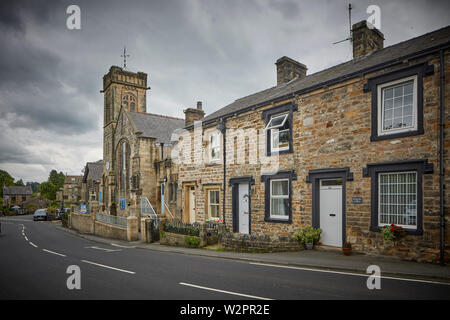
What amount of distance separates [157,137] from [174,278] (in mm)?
20148

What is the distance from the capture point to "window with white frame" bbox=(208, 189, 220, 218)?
1665cm

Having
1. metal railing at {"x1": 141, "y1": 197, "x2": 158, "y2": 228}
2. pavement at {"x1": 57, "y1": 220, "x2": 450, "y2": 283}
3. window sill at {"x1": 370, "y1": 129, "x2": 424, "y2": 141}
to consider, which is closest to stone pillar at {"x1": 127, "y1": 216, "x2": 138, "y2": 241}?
metal railing at {"x1": 141, "y1": 197, "x2": 158, "y2": 228}

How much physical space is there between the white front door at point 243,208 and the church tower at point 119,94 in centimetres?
2537

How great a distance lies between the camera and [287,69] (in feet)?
57.2

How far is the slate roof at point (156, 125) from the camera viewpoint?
26703 millimetres

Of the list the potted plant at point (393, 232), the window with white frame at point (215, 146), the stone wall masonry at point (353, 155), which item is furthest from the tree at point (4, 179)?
the potted plant at point (393, 232)

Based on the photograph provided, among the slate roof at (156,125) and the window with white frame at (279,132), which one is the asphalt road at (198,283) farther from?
the slate roof at (156,125)

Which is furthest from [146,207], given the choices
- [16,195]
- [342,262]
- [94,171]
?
[16,195]

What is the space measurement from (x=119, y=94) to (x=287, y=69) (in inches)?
1063

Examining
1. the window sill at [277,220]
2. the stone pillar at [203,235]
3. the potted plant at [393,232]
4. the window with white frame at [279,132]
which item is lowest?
the stone pillar at [203,235]

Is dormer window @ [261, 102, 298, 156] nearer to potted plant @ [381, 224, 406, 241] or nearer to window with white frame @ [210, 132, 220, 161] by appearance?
window with white frame @ [210, 132, 220, 161]

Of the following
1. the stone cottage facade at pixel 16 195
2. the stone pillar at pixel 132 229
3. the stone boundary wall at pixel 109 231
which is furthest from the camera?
the stone cottage facade at pixel 16 195

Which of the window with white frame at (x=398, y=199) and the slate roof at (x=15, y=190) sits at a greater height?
the window with white frame at (x=398, y=199)
